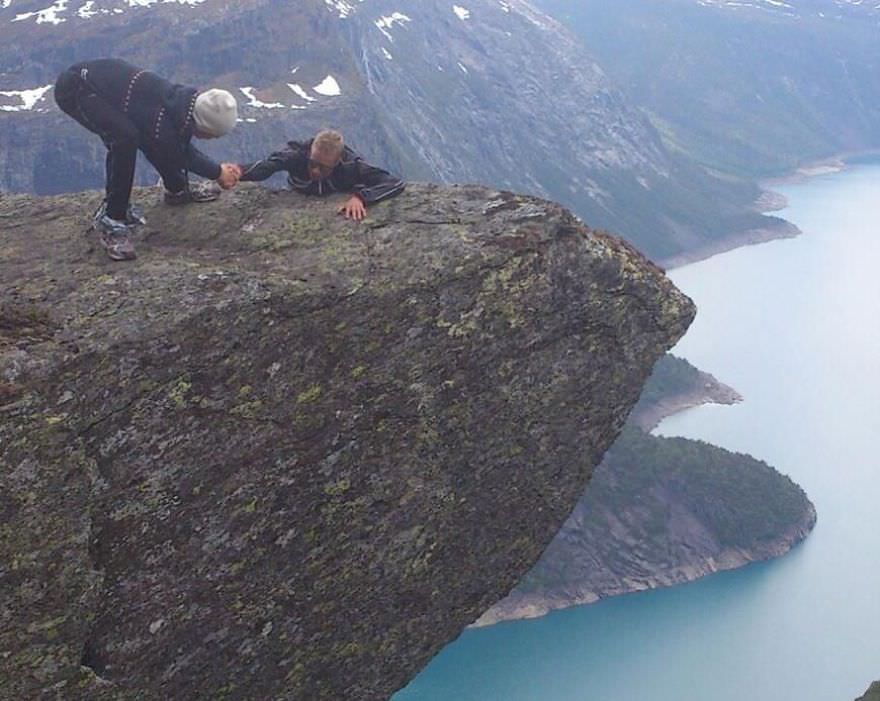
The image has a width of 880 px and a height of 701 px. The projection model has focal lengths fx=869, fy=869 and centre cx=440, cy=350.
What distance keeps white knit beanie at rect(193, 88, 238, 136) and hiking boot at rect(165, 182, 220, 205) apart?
1.35 meters

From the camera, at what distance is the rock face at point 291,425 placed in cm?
919

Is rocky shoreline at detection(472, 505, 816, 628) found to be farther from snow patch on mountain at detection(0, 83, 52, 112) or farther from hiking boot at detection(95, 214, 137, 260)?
snow patch on mountain at detection(0, 83, 52, 112)

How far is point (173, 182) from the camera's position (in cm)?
1304

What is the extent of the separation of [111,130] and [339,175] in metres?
3.34

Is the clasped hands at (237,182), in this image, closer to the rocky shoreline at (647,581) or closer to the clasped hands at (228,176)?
the clasped hands at (228,176)

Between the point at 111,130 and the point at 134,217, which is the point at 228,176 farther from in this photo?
the point at 111,130

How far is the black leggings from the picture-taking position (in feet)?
39.4

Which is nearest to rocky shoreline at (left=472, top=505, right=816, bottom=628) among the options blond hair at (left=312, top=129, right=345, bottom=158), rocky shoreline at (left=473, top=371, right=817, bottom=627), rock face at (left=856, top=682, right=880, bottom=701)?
rocky shoreline at (left=473, top=371, right=817, bottom=627)

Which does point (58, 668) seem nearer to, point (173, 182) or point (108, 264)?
point (108, 264)

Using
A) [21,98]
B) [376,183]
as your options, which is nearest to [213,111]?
[376,183]

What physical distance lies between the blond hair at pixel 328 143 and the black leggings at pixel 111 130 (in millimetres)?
2561

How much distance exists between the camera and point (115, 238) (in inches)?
465

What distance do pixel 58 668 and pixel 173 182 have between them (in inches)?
279

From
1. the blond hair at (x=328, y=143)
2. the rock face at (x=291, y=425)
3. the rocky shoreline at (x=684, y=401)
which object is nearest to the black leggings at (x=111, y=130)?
the rock face at (x=291, y=425)
